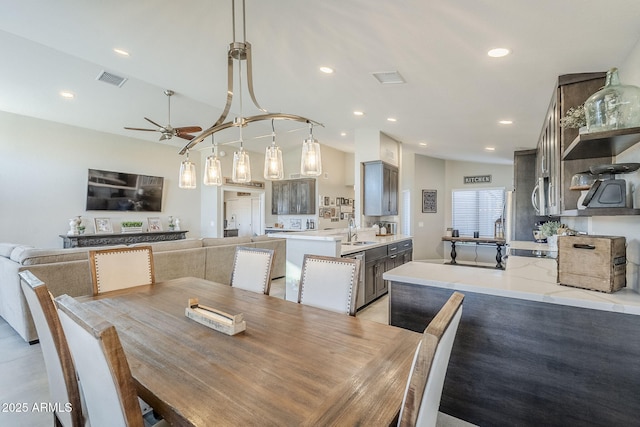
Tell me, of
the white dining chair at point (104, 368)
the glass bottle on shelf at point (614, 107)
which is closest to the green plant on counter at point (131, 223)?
the white dining chair at point (104, 368)

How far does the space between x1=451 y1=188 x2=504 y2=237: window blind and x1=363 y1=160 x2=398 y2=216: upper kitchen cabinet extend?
331 cm

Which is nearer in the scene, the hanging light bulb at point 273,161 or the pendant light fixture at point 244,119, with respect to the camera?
the pendant light fixture at point 244,119

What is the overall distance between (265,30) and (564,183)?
107 inches

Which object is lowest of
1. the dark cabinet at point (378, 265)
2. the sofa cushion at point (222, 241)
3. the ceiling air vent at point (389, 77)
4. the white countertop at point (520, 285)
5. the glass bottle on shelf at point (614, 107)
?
the dark cabinet at point (378, 265)

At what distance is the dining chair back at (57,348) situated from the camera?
1.16m

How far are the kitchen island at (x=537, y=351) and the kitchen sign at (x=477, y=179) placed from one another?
6417 millimetres

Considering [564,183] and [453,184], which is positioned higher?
[453,184]

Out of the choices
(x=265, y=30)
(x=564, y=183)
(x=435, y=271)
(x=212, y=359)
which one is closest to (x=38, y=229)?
(x=265, y=30)

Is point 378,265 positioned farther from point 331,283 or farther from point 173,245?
point 173,245

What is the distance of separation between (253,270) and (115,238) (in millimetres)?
5369

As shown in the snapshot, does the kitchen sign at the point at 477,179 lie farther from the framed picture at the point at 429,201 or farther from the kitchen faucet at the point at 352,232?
the kitchen faucet at the point at 352,232

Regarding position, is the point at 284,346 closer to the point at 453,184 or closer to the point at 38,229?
the point at 38,229

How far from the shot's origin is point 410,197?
24.6ft

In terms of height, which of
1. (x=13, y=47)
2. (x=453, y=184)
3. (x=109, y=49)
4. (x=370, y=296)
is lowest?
(x=370, y=296)
